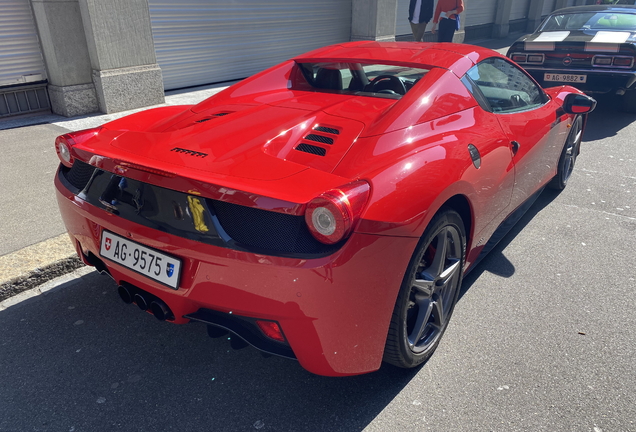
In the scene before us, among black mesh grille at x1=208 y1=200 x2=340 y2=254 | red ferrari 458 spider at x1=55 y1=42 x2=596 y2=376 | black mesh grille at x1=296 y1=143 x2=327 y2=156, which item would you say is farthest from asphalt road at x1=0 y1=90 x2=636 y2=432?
black mesh grille at x1=296 y1=143 x2=327 y2=156

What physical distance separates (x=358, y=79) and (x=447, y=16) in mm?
8667

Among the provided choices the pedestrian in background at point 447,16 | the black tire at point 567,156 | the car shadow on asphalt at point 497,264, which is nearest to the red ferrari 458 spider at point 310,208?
Result: the car shadow on asphalt at point 497,264

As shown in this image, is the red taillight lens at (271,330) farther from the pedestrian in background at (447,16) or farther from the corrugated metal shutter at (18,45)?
the pedestrian in background at (447,16)

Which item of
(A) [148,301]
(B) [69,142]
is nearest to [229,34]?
(B) [69,142]

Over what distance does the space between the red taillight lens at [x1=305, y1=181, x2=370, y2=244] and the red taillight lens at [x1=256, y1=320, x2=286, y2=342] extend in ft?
1.33

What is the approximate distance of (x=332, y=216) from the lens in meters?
1.80

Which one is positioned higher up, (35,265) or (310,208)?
(310,208)

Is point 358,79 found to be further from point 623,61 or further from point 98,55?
point 623,61

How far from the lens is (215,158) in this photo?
2.16m

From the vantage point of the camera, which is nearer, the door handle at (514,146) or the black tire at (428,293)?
the black tire at (428,293)

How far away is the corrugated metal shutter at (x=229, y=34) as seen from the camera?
845cm

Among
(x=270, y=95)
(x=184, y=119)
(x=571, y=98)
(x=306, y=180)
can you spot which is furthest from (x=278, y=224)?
(x=571, y=98)

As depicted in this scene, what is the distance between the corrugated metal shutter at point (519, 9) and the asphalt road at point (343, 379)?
63.8ft

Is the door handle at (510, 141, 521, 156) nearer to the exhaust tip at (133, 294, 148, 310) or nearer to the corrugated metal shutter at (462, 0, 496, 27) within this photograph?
the exhaust tip at (133, 294, 148, 310)
